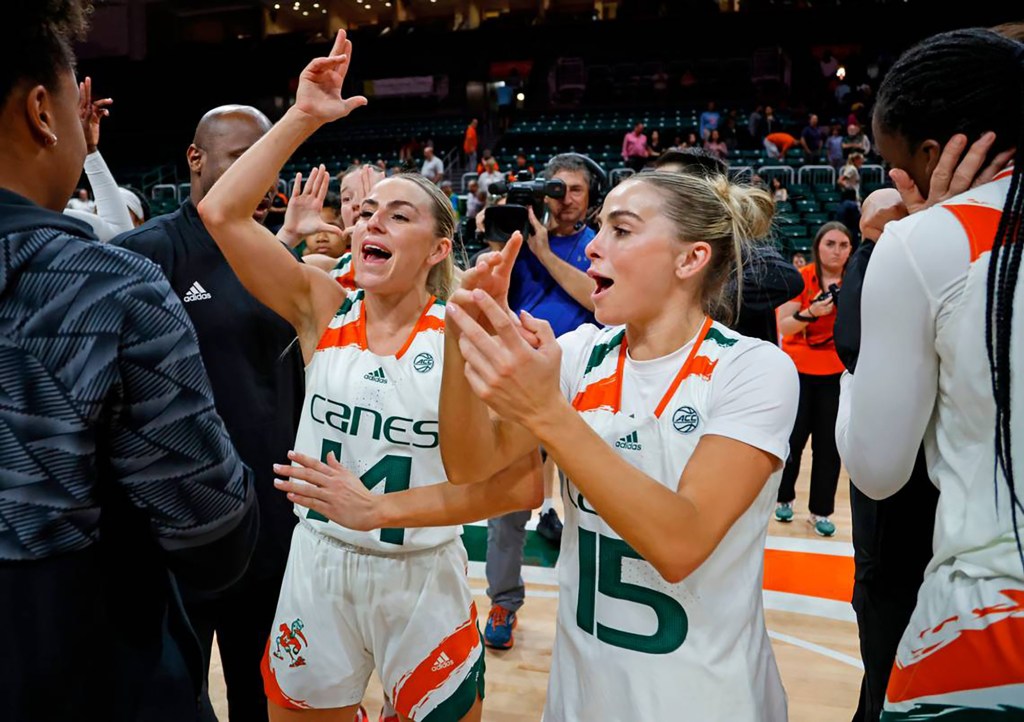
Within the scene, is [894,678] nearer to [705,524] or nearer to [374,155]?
[705,524]

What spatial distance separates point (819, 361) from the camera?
421cm

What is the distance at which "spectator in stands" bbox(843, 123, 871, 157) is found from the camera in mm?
11948

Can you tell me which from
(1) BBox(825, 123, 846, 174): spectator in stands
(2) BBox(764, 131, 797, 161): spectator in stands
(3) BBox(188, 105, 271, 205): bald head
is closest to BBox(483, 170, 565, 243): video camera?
(3) BBox(188, 105, 271, 205): bald head

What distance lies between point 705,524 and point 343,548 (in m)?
0.96

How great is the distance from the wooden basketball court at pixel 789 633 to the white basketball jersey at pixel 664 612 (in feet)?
5.06

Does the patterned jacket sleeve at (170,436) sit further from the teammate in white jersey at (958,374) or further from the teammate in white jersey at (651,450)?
the teammate in white jersey at (958,374)

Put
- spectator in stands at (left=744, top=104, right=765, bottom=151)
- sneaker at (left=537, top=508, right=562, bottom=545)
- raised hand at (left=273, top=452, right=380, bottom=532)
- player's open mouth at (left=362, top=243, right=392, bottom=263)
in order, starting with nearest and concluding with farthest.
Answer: raised hand at (left=273, top=452, right=380, bottom=532) < player's open mouth at (left=362, top=243, right=392, bottom=263) < sneaker at (left=537, top=508, right=562, bottom=545) < spectator in stands at (left=744, top=104, right=765, bottom=151)

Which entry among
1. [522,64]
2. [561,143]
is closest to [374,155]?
[561,143]

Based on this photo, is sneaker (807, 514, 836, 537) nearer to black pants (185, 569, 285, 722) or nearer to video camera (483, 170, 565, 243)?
video camera (483, 170, 565, 243)

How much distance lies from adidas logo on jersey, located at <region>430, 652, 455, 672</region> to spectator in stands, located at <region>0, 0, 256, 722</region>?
0.89m

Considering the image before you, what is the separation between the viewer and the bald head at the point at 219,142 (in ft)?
7.47

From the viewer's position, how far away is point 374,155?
57.0 ft

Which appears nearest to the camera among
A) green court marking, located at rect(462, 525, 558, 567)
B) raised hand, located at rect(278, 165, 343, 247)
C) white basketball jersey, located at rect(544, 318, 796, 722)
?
white basketball jersey, located at rect(544, 318, 796, 722)

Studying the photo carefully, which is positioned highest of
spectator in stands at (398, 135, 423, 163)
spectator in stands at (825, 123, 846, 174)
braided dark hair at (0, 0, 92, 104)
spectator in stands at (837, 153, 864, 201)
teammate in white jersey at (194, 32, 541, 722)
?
spectator in stands at (398, 135, 423, 163)
